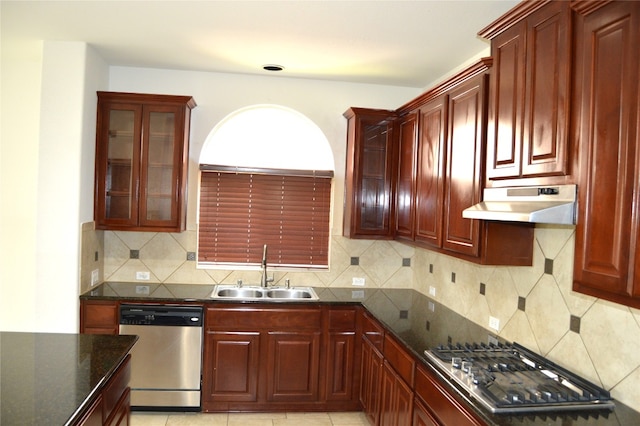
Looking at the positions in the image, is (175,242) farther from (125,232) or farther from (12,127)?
(12,127)

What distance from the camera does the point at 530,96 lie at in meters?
2.20

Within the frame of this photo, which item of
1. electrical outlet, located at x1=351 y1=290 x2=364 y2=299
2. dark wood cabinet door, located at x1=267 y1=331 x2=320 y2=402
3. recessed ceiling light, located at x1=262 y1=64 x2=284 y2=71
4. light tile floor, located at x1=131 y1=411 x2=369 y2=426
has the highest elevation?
recessed ceiling light, located at x1=262 y1=64 x2=284 y2=71

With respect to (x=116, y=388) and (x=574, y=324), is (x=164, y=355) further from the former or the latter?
(x=574, y=324)

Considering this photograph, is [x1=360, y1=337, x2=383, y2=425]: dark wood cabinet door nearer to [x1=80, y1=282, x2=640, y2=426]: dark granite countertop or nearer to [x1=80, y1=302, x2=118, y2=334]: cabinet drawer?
[x1=80, y1=282, x2=640, y2=426]: dark granite countertop

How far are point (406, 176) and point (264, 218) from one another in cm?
140

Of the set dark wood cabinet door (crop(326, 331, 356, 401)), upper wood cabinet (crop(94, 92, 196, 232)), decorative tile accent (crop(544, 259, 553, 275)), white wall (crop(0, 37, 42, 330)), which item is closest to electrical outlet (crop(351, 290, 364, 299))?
dark wood cabinet door (crop(326, 331, 356, 401))

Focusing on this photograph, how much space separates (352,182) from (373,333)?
51.3 inches

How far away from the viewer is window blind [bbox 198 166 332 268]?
446cm

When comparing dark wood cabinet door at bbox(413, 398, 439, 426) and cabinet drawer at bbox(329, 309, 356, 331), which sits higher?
cabinet drawer at bbox(329, 309, 356, 331)

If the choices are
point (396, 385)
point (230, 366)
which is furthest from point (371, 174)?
point (230, 366)

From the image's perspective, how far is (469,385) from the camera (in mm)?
2150

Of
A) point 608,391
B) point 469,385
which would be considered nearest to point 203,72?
point 469,385

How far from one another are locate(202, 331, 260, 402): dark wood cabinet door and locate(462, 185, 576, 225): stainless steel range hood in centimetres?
Answer: 222

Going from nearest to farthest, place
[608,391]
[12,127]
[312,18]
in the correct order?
[608,391], [312,18], [12,127]
